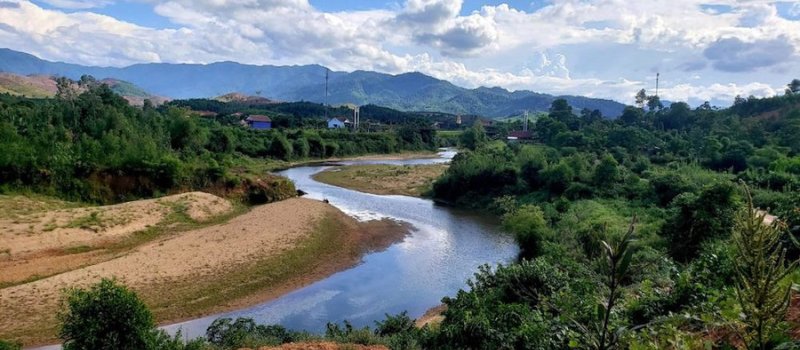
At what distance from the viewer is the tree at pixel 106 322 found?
10852 millimetres

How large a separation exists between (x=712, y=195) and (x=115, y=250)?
31.2 m

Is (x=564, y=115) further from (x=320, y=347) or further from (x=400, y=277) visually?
(x=320, y=347)

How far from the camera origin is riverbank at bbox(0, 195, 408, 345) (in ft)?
69.2

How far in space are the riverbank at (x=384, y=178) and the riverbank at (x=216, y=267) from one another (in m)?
19.4

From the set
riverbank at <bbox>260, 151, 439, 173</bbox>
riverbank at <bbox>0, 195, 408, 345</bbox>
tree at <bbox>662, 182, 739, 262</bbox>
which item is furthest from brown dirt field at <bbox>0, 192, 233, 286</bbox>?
riverbank at <bbox>260, 151, 439, 173</bbox>

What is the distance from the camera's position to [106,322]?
1102 centimetres

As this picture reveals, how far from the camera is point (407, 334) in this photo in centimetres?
1535

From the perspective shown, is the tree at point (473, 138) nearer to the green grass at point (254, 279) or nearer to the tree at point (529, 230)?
the tree at point (529, 230)

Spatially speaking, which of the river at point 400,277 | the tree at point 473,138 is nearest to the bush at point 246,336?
the river at point 400,277

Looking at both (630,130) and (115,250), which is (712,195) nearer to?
(115,250)

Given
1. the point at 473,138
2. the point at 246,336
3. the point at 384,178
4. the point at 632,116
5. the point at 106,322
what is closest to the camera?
the point at 106,322

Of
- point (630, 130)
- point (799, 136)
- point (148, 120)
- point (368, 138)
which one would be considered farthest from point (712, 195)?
point (368, 138)

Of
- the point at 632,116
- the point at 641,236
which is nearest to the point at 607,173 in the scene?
the point at 641,236

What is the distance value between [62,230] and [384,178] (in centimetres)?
4112
